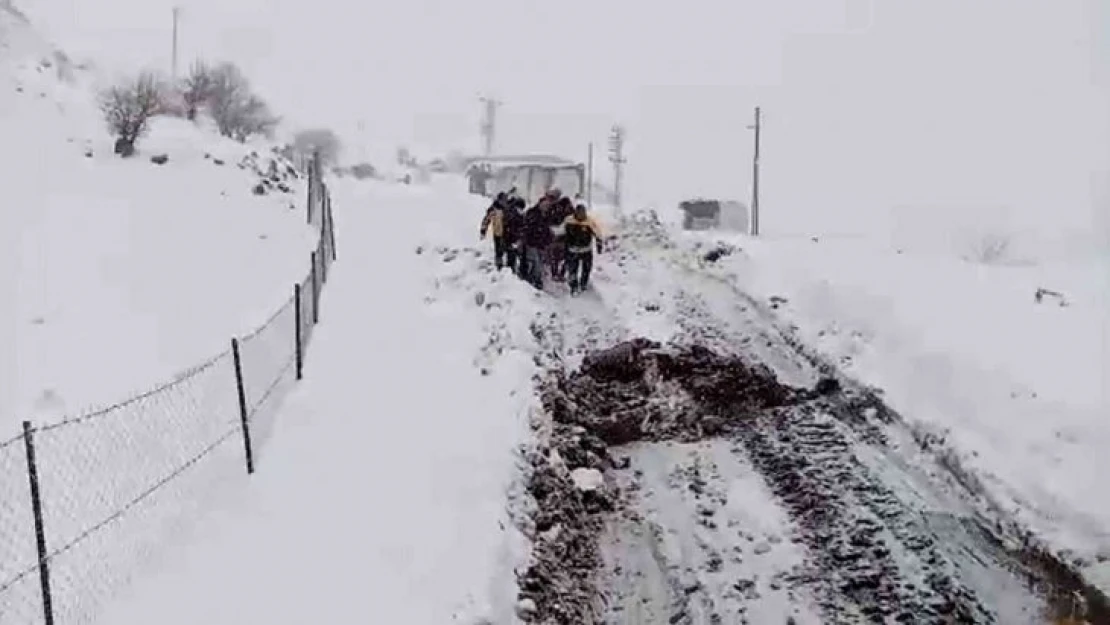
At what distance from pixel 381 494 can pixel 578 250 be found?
9.02m

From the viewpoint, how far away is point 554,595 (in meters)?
7.37

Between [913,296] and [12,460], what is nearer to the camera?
[12,460]

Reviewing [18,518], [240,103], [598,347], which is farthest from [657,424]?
[240,103]

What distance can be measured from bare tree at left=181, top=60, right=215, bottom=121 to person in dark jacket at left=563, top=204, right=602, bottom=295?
25.0 meters

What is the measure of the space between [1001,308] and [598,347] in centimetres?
486

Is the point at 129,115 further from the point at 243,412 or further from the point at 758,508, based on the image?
the point at 758,508

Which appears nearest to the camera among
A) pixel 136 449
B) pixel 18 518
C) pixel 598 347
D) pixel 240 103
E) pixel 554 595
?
pixel 554 595

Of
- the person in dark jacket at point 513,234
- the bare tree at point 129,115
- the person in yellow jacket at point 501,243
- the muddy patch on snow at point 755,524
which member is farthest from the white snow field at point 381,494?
the bare tree at point 129,115

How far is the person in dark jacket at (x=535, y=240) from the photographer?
701 inches

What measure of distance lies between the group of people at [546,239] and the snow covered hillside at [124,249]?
4021mm

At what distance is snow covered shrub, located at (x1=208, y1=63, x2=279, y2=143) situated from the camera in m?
41.4

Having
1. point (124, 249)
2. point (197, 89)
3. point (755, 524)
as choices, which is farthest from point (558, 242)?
point (197, 89)

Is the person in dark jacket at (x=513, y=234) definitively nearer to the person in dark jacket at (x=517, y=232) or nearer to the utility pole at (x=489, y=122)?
the person in dark jacket at (x=517, y=232)

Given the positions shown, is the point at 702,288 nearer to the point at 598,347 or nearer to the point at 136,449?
the point at 598,347
